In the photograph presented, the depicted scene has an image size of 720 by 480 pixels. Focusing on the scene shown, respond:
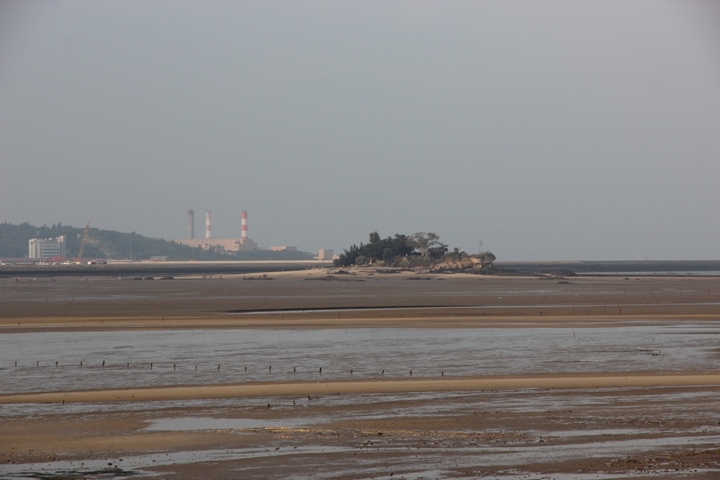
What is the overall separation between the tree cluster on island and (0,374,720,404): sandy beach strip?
123715 millimetres

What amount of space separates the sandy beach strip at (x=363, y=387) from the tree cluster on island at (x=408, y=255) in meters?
124

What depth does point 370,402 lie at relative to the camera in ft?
67.4

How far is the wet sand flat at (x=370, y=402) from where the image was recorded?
14.4 meters

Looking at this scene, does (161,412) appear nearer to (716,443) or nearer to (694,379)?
(716,443)

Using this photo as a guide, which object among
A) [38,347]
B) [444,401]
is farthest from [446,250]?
[444,401]

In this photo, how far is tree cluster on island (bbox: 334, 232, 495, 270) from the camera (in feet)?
493

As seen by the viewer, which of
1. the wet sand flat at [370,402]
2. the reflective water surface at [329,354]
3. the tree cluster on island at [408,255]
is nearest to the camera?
the wet sand flat at [370,402]

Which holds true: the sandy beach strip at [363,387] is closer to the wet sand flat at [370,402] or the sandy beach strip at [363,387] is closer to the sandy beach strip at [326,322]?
the wet sand flat at [370,402]

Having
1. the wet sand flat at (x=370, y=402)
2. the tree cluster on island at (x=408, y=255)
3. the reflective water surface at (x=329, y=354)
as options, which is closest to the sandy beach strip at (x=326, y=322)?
the wet sand flat at (x=370, y=402)

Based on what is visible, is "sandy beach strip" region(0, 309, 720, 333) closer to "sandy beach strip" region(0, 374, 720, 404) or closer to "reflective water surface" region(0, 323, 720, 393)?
"reflective water surface" region(0, 323, 720, 393)

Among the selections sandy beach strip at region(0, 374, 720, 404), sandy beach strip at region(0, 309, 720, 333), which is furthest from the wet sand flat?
sandy beach strip at region(0, 309, 720, 333)

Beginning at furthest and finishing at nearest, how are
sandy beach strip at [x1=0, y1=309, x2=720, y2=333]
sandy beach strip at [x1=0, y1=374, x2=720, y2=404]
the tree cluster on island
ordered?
the tree cluster on island < sandy beach strip at [x1=0, y1=309, x2=720, y2=333] < sandy beach strip at [x1=0, y1=374, x2=720, y2=404]

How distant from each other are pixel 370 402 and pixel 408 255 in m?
139

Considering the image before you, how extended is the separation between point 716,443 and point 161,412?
37.4ft
